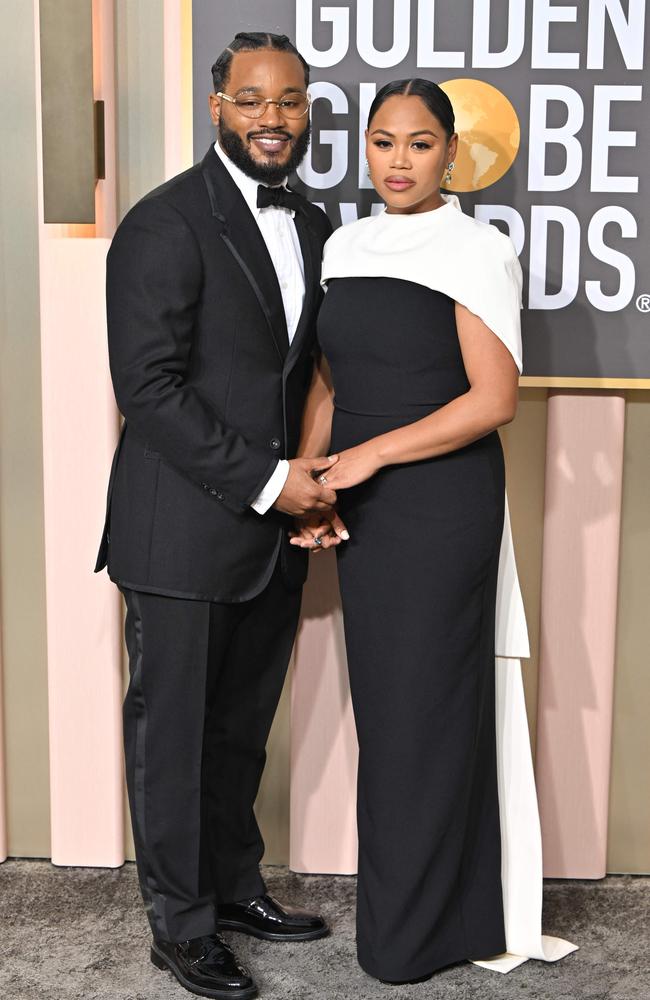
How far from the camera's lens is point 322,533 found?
2238 mm

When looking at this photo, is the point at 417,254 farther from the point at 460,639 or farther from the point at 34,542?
the point at 34,542

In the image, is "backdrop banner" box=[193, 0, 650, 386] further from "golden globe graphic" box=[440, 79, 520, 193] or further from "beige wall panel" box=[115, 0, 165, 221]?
"beige wall panel" box=[115, 0, 165, 221]

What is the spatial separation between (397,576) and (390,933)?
0.71 m

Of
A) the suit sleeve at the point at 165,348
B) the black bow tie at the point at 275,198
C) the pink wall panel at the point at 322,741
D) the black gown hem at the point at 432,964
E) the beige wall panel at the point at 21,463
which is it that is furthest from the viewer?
the pink wall panel at the point at 322,741

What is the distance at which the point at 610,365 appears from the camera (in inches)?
101

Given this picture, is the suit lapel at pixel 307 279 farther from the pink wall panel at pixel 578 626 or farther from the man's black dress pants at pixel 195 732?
the pink wall panel at pixel 578 626

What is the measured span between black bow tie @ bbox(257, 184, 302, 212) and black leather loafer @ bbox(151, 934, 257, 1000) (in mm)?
1436

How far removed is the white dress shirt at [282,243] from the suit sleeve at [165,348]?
0.11 metres

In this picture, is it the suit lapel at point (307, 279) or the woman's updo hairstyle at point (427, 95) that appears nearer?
the woman's updo hairstyle at point (427, 95)

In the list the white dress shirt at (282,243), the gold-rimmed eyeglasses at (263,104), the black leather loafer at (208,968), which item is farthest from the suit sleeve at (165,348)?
the black leather loafer at (208,968)

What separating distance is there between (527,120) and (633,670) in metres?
1.27

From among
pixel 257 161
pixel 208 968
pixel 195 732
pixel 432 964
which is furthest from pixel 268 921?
pixel 257 161

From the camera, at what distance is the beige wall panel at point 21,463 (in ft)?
8.52

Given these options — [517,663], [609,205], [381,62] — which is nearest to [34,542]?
[517,663]
